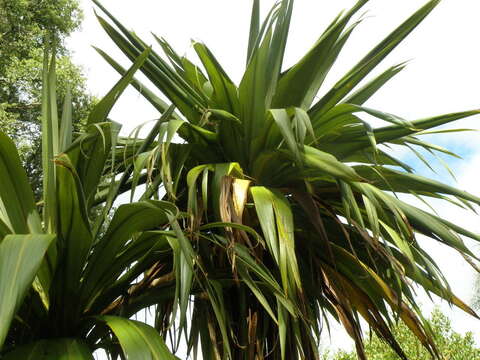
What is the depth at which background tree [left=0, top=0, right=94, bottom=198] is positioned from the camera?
27.9 ft

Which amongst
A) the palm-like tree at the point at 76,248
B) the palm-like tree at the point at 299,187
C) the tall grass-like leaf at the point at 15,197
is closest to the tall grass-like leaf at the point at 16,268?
the palm-like tree at the point at 76,248

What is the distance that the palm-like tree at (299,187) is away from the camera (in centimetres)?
266

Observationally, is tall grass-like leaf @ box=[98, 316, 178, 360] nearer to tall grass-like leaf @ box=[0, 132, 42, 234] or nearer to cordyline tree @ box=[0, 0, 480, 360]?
cordyline tree @ box=[0, 0, 480, 360]

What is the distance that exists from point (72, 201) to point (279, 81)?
1269 mm

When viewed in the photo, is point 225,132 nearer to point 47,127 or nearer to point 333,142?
point 333,142

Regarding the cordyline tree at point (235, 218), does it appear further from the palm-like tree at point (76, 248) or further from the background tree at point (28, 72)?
the background tree at point (28, 72)

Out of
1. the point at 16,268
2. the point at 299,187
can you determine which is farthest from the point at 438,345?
the point at 16,268

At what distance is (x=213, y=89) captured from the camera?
10.0 feet

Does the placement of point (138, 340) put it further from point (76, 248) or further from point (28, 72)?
point (28, 72)

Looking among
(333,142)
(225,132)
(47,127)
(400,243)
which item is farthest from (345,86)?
(47,127)

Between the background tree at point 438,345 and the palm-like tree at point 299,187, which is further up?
the palm-like tree at point 299,187

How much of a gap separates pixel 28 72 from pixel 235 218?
6.93 m

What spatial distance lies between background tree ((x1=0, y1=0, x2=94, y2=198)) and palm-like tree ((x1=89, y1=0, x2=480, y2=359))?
575 cm

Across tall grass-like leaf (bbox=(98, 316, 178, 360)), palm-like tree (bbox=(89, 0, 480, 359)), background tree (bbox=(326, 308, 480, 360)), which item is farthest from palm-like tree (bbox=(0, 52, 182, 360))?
background tree (bbox=(326, 308, 480, 360))
